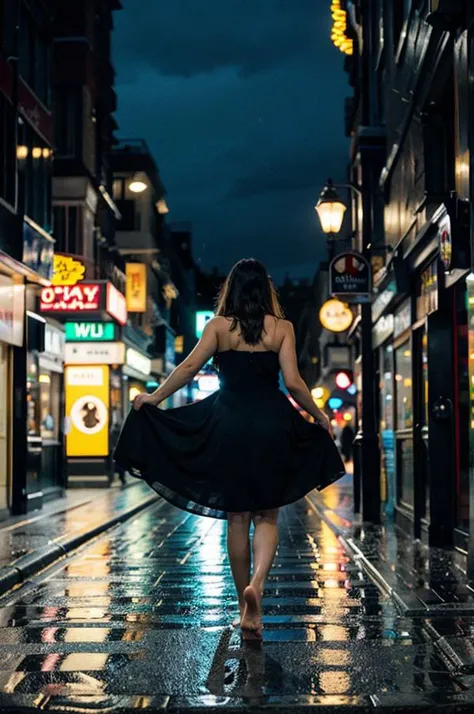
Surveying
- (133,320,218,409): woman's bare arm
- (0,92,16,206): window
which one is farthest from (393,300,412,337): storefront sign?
(133,320,218,409): woman's bare arm

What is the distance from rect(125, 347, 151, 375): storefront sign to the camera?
38.6 metres

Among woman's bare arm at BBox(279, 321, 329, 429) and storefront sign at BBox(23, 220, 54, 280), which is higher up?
storefront sign at BBox(23, 220, 54, 280)

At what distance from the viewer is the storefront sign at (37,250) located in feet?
65.9

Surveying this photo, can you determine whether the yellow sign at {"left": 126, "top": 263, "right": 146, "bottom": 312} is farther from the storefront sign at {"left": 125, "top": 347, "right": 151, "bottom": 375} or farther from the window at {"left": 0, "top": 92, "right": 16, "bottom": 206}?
the window at {"left": 0, "top": 92, "right": 16, "bottom": 206}

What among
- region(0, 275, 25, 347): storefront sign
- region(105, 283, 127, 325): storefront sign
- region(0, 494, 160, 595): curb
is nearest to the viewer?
region(0, 494, 160, 595): curb

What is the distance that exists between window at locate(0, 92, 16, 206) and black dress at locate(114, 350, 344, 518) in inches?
489

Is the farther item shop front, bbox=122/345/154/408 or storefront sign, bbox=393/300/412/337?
shop front, bbox=122/345/154/408

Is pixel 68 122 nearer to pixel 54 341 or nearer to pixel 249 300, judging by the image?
pixel 54 341

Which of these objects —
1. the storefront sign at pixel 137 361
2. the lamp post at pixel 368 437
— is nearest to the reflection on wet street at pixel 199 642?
the lamp post at pixel 368 437

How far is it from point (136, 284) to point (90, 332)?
1250 centimetres

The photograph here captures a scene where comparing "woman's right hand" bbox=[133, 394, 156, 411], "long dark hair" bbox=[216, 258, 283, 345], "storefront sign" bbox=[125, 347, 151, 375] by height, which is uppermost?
"storefront sign" bbox=[125, 347, 151, 375]

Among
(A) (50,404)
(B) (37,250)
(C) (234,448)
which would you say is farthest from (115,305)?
(C) (234,448)

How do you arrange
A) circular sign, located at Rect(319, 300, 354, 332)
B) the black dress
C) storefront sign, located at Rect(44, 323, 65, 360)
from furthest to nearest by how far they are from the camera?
circular sign, located at Rect(319, 300, 354, 332)
storefront sign, located at Rect(44, 323, 65, 360)
the black dress

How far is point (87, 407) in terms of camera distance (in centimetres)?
3425
